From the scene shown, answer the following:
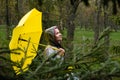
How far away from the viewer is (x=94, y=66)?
422 centimetres

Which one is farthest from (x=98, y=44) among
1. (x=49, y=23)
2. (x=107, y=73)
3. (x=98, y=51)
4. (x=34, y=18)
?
(x=49, y=23)

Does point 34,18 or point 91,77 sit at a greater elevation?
point 34,18

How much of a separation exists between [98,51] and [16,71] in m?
1.16

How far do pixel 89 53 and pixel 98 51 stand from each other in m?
0.10

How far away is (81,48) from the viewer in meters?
4.70

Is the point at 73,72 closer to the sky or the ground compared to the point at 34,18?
closer to the ground

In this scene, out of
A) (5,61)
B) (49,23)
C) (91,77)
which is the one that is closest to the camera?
(5,61)

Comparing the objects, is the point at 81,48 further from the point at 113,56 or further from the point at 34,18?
the point at 34,18

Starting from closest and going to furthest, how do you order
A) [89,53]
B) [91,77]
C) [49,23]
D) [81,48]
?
[91,77] → [89,53] → [81,48] → [49,23]

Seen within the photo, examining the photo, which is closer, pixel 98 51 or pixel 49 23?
pixel 98 51

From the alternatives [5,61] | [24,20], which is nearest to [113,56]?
[24,20]

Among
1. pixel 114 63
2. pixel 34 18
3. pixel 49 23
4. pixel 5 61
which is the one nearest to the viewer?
pixel 5 61

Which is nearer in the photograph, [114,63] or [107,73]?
[107,73]

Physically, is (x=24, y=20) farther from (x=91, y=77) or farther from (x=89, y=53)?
(x=91, y=77)
